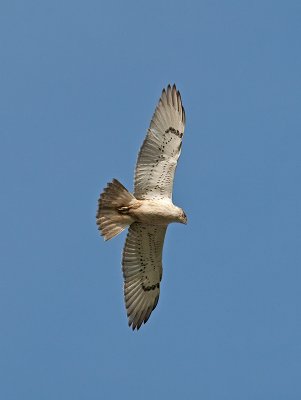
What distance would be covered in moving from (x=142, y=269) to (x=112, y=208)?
1588mm

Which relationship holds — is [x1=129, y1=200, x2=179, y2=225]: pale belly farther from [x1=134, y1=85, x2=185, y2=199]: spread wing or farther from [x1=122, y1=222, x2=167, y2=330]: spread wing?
[x1=122, y1=222, x2=167, y2=330]: spread wing

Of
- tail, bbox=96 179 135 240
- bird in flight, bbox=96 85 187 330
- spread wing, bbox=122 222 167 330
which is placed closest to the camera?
tail, bbox=96 179 135 240

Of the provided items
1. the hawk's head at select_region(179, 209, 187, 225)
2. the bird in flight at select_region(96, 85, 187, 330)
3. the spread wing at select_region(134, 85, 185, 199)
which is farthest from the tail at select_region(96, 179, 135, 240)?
the hawk's head at select_region(179, 209, 187, 225)

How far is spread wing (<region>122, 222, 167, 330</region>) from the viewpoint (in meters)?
22.6

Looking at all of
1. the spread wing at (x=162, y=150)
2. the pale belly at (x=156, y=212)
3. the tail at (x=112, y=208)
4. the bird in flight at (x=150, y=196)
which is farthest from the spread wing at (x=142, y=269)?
the spread wing at (x=162, y=150)

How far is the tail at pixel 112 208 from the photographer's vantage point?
21.8 m

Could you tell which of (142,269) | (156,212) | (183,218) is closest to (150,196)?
(156,212)

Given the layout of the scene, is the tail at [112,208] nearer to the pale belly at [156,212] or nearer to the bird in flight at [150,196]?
the bird in flight at [150,196]

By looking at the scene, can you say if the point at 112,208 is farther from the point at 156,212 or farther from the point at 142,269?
the point at 142,269

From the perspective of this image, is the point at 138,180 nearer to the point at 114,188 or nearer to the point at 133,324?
the point at 114,188

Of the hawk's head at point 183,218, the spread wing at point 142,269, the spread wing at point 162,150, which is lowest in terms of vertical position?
the spread wing at point 142,269

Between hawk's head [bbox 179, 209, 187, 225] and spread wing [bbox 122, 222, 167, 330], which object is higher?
hawk's head [bbox 179, 209, 187, 225]

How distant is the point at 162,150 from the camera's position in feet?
72.7

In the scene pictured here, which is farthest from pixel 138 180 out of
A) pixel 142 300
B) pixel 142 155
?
pixel 142 300
